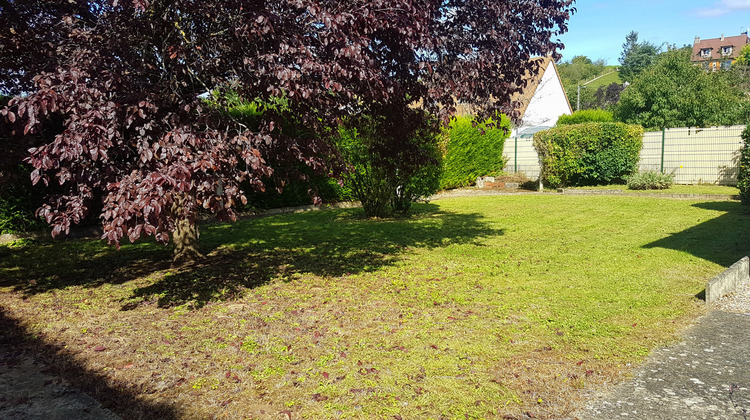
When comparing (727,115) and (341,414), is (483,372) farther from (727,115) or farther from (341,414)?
(727,115)

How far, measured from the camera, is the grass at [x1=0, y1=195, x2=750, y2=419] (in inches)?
136

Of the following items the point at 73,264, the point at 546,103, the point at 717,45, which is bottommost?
the point at 73,264

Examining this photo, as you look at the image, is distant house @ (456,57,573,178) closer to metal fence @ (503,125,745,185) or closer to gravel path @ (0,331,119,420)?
metal fence @ (503,125,745,185)

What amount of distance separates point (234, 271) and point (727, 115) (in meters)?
28.2

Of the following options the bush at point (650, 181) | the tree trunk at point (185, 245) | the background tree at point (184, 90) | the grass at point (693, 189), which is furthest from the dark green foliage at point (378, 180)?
the bush at point (650, 181)

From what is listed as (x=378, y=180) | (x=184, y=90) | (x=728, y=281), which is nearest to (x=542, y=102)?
(x=378, y=180)

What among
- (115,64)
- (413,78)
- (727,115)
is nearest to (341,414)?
(115,64)

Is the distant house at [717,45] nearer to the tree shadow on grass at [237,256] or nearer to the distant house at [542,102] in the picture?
the distant house at [542,102]

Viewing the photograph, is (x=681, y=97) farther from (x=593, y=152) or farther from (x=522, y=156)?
(x=593, y=152)

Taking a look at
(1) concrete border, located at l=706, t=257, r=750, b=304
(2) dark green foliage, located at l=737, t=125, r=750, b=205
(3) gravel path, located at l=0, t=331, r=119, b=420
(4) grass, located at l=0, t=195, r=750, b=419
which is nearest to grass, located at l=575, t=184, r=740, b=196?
(2) dark green foliage, located at l=737, t=125, r=750, b=205

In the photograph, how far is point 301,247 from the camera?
355 inches

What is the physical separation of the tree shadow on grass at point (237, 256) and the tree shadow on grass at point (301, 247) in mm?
14

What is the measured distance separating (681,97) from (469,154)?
15.5m

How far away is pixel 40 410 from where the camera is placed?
10.9 feet
